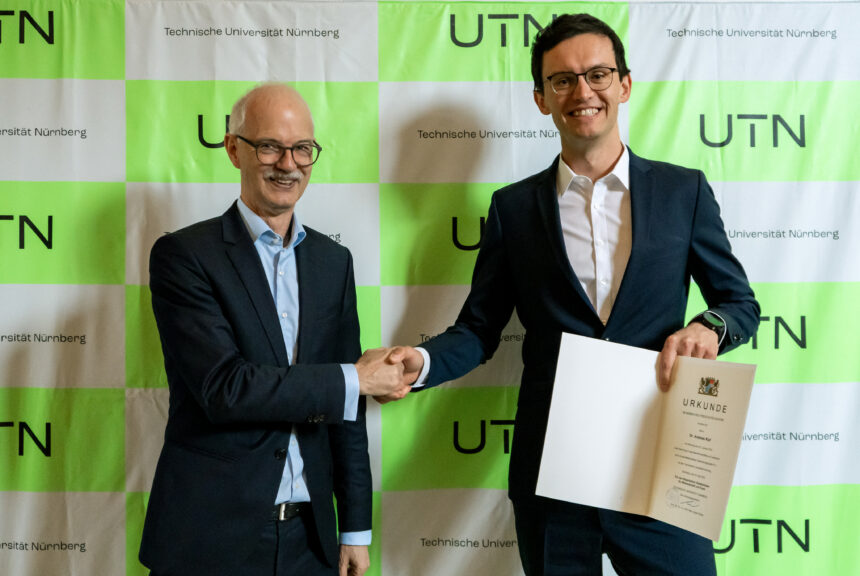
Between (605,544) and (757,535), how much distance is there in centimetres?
95

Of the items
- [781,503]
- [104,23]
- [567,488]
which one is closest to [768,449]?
[781,503]

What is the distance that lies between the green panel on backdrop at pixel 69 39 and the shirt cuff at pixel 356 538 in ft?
5.41

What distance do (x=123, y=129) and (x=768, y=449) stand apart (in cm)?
244

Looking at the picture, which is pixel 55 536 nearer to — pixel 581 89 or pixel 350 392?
pixel 350 392

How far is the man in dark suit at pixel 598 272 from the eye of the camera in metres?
1.59

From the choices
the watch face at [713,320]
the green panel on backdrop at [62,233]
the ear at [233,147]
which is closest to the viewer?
the watch face at [713,320]

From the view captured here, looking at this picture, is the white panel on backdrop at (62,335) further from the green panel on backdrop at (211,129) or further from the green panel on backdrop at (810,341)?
the green panel on backdrop at (810,341)

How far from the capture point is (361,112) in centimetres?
224

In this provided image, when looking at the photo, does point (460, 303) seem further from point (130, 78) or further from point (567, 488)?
point (130, 78)

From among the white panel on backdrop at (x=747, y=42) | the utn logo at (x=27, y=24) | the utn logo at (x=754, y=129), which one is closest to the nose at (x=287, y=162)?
the utn logo at (x=27, y=24)

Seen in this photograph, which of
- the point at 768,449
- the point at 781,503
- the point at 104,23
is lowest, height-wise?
the point at 781,503

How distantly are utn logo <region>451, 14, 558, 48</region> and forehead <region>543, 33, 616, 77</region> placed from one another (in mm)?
573

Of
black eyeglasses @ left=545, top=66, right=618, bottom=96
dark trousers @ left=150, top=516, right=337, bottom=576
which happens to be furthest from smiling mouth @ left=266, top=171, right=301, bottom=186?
dark trousers @ left=150, top=516, right=337, bottom=576

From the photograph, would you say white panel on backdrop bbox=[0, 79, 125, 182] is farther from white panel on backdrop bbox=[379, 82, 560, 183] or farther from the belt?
the belt
